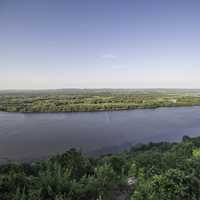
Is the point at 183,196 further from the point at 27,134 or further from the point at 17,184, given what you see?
the point at 27,134

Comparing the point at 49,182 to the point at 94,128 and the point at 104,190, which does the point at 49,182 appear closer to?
the point at 104,190

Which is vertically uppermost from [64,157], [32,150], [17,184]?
[17,184]

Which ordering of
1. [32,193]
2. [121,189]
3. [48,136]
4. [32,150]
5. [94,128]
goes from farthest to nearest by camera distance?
[94,128], [48,136], [32,150], [121,189], [32,193]

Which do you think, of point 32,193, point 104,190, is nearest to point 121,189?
point 104,190

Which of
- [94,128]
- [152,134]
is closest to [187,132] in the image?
[152,134]

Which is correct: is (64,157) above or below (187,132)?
above

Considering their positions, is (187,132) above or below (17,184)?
below

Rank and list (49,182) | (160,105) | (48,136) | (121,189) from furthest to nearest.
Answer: (160,105) < (48,136) < (121,189) < (49,182)

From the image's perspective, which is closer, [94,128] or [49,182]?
[49,182]

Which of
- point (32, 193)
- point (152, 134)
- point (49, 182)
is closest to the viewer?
point (32, 193)
